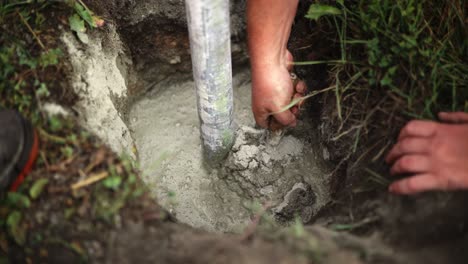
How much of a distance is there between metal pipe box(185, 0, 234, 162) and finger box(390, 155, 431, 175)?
0.85m

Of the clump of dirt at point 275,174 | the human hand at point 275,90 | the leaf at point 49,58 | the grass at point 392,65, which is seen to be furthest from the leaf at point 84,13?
the grass at point 392,65

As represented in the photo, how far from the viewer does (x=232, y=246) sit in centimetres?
151

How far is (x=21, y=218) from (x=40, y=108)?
465 mm

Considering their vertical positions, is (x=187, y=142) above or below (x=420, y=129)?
below

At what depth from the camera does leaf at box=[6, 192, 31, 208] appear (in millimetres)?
1553

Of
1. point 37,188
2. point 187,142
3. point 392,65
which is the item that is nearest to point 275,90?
point 392,65

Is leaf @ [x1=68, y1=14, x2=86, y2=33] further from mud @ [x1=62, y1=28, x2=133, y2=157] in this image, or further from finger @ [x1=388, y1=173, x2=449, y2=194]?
finger @ [x1=388, y1=173, x2=449, y2=194]

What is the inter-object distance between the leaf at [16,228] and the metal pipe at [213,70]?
931 mm

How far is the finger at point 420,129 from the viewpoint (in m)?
1.69

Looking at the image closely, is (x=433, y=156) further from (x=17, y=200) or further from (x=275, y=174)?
(x=17, y=200)

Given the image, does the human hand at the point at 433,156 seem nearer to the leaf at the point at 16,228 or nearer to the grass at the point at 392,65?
the grass at the point at 392,65

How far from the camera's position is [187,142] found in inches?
102

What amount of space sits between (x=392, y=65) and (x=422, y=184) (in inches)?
23.3

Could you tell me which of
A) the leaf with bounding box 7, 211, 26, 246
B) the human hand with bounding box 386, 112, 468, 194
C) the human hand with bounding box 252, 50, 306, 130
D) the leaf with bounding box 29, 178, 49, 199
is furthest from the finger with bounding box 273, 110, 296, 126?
the leaf with bounding box 7, 211, 26, 246
